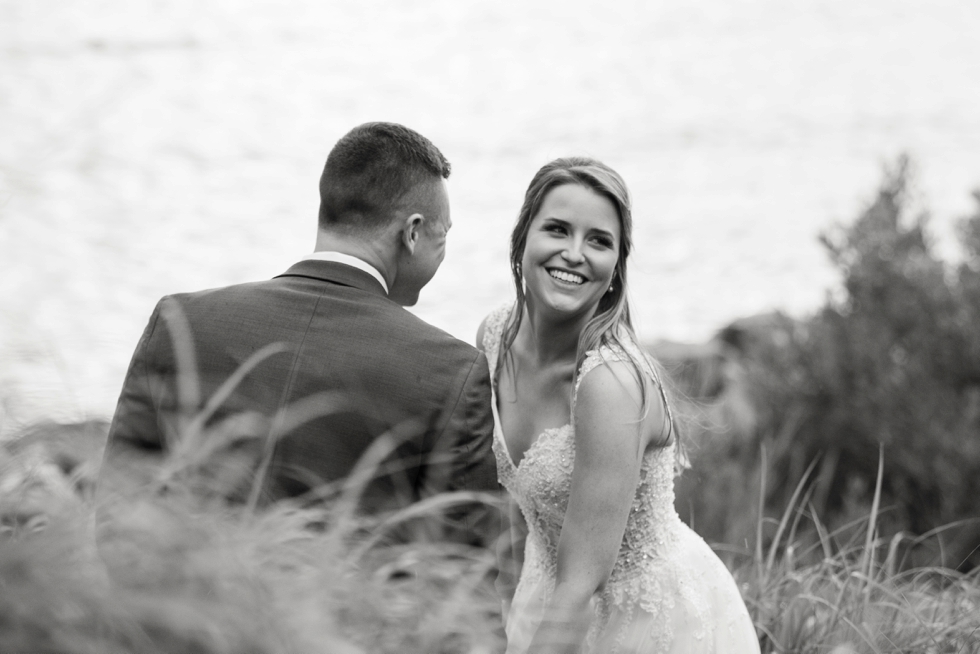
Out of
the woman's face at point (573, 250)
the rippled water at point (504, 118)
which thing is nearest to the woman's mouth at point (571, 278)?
the woman's face at point (573, 250)

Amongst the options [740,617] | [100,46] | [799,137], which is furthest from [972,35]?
[740,617]

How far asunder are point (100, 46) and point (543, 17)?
13.2 meters

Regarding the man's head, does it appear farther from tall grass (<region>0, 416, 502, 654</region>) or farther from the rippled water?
the rippled water

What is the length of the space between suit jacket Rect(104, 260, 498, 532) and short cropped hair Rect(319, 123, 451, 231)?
38 cm

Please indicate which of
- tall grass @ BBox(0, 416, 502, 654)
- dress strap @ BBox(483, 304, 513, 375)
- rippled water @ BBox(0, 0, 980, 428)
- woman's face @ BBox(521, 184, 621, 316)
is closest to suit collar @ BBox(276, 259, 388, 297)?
woman's face @ BBox(521, 184, 621, 316)

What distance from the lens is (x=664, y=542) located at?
3508mm

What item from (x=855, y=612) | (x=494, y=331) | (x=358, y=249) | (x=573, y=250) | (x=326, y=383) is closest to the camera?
(x=326, y=383)

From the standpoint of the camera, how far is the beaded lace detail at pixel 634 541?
10.9 feet

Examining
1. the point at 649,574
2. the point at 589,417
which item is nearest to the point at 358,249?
the point at 589,417

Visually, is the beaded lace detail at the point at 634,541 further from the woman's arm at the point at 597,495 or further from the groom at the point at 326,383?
the groom at the point at 326,383

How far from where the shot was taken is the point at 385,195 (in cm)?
315

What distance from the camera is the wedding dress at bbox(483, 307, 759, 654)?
3336 mm

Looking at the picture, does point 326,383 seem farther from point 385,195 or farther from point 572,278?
point 572,278

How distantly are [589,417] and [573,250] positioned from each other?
599 mm
